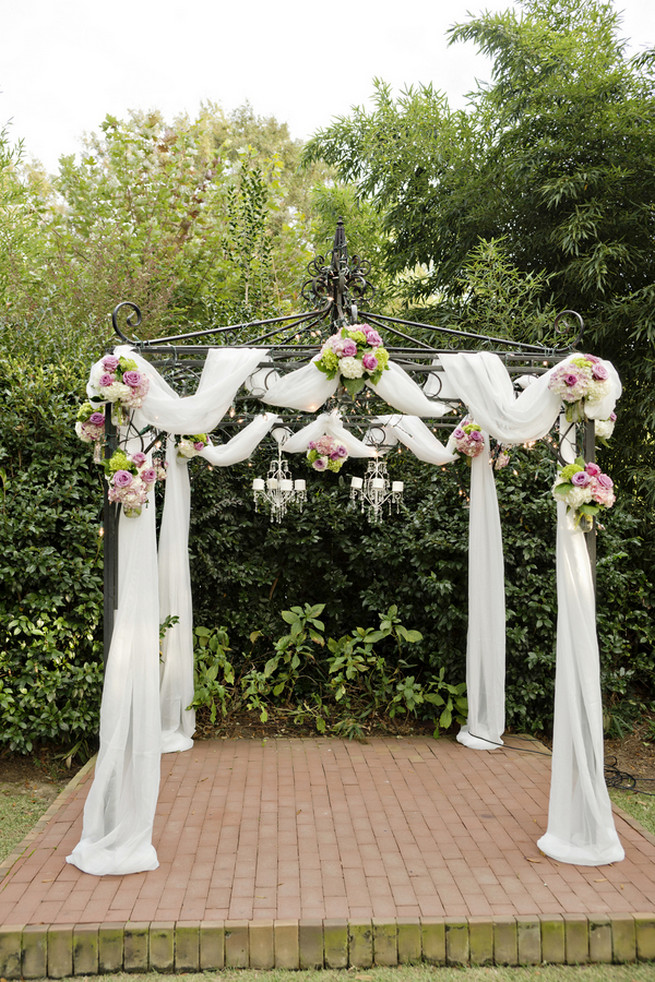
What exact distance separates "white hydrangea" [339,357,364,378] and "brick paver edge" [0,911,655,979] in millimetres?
2452

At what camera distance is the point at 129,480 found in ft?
12.2

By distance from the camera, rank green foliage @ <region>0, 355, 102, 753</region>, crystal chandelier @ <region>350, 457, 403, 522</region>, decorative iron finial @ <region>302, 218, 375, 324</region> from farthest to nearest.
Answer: crystal chandelier @ <region>350, 457, 403, 522</region>
green foliage @ <region>0, 355, 102, 753</region>
decorative iron finial @ <region>302, 218, 375, 324</region>

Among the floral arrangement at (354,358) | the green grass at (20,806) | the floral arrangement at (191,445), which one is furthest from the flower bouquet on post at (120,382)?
the green grass at (20,806)

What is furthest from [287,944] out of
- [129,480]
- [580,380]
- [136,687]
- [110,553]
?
[580,380]

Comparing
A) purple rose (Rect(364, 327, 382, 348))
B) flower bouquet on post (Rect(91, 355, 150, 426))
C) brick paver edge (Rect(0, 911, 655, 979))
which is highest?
purple rose (Rect(364, 327, 382, 348))

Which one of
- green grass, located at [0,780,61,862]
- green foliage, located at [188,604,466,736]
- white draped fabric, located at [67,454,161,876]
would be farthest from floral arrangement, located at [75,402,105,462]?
green foliage, located at [188,604,466,736]

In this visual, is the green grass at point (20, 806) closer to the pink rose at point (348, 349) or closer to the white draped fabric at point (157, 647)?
the white draped fabric at point (157, 647)

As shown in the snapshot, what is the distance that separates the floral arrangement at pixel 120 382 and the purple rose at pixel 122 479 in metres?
0.35

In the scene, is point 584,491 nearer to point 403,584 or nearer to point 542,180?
point 403,584

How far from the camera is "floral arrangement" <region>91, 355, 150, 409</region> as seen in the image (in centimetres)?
374

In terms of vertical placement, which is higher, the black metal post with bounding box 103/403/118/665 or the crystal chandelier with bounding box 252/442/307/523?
the crystal chandelier with bounding box 252/442/307/523

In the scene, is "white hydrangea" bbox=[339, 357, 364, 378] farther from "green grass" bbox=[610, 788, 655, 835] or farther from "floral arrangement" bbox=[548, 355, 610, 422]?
"green grass" bbox=[610, 788, 655, 835]

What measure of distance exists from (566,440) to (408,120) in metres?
5.65

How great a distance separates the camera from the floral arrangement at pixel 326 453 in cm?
580
